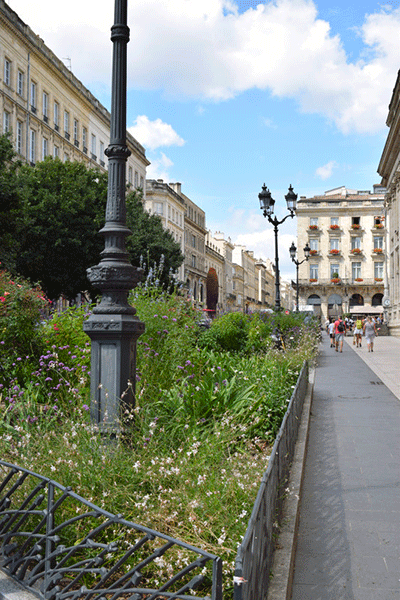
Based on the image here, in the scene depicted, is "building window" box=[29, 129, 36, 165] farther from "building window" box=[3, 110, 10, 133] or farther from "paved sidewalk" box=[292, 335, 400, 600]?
"paved sidewalk" box=[292, 335, 400, 600]

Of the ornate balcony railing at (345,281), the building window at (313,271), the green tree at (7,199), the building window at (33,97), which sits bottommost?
the green tree at (7,199)

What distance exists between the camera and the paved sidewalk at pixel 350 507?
4.13m

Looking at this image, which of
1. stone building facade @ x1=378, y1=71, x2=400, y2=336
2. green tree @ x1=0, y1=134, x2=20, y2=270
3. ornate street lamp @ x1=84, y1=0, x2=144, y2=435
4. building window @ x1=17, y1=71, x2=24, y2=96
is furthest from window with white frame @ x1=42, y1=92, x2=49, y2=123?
ornate street lamp @ x1=84, y1=0, x2=144, y2=435

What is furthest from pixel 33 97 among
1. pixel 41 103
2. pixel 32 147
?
pixel 32 147

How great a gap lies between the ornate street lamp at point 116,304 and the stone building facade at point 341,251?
87.2 metres

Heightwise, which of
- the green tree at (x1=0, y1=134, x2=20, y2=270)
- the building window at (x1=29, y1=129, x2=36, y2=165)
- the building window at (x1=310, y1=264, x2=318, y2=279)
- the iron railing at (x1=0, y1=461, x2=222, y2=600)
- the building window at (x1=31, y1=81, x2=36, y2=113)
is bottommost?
the iron railing at (x1=0, y1=461, x2=222, y2=600)

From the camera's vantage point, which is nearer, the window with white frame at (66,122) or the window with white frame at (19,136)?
the window with white frame at (19,136)

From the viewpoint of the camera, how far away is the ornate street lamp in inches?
204

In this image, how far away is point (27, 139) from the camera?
4031 cm

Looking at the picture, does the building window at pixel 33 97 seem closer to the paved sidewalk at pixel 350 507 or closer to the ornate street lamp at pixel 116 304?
the paved sidewalk at pixel 350 507

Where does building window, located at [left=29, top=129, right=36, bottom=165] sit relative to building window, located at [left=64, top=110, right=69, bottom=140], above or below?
below

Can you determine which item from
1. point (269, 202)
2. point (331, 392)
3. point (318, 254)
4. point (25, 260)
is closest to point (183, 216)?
point (318, 254)

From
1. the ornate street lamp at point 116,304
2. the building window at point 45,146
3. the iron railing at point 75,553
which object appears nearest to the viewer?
the iron railing at point 75,553

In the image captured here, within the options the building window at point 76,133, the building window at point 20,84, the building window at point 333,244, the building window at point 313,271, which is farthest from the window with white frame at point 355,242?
the building window at point 20,84
